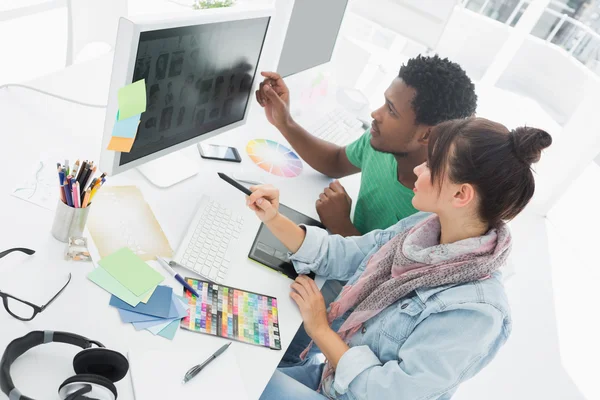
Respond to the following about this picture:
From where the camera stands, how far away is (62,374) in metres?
0.71

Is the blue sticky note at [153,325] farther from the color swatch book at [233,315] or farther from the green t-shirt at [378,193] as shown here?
the green t-shirt at [378,193]

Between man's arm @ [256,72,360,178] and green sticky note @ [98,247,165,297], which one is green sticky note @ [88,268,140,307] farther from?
man's arm @ [256,72,360,178]

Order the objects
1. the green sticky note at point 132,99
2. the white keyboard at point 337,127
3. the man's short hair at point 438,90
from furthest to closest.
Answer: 1. the white keyboard at point 337,127
2. the man's short hair at point 438,90
3. the green sticky note at point 132,99

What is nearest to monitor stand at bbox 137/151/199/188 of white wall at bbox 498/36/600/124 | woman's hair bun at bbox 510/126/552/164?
woman's hair bun at bbox 510/126/552/164

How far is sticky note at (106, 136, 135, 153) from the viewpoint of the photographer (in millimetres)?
909

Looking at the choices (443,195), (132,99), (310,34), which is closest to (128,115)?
(132,99)

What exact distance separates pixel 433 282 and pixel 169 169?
2.27 ft

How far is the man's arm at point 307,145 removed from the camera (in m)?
1.49

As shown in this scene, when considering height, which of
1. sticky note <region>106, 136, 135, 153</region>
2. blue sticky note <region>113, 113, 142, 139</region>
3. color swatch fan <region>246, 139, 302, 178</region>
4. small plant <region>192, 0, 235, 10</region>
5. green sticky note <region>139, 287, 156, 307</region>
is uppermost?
small plant <region>192, 0, 235, 10</region>

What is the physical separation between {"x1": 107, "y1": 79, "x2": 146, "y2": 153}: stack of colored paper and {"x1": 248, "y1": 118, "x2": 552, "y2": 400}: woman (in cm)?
29

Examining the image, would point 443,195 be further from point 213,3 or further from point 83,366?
point 213,3

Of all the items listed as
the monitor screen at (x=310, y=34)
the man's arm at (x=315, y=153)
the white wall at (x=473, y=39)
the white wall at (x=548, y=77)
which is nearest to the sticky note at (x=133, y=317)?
the man's arm at (x=315, y=153)

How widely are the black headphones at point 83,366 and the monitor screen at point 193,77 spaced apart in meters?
0.41

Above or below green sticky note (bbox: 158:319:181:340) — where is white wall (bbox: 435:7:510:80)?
below
